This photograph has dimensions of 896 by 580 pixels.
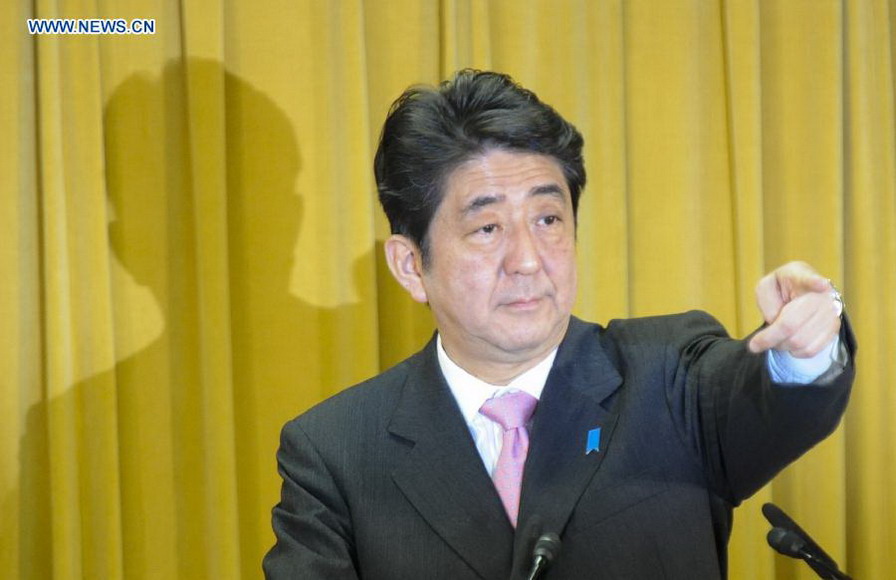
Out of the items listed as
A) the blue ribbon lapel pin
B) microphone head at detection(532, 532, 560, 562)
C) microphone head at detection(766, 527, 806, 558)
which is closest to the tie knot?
the blue ribbon lapel pin

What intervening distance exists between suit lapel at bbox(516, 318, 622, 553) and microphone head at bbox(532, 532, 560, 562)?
0.63ft

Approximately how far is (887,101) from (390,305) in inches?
59.4

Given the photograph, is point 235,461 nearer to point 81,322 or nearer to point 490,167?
point 81,322

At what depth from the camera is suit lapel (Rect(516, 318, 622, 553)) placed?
172 cm

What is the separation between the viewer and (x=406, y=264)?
2059mm

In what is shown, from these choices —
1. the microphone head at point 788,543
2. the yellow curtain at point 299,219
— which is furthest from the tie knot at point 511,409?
the yellow curtain at point 299,219

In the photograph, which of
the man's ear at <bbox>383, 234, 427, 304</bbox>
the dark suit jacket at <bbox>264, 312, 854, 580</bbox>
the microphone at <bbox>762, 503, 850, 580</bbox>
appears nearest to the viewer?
the microphone at <bbox>762, 503, 850, 580</bbox>

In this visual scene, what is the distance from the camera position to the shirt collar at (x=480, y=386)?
75.3 inches

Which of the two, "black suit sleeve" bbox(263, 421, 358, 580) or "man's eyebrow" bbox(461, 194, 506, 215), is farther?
"man's eyebrow" bbox(461, 194, 506, 215)

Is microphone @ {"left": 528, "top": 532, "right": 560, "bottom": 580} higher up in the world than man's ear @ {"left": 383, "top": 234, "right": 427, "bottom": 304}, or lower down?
lower down

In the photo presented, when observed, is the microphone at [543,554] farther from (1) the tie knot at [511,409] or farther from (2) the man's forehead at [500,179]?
(2) the man's forehead at [500,179]

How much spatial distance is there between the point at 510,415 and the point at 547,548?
45 cm

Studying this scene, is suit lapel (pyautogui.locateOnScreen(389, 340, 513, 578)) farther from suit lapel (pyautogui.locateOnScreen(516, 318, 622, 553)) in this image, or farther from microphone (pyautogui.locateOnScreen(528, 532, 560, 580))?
microphone (pyautogui.locateOnScreen(528, 532, 560, 580))
